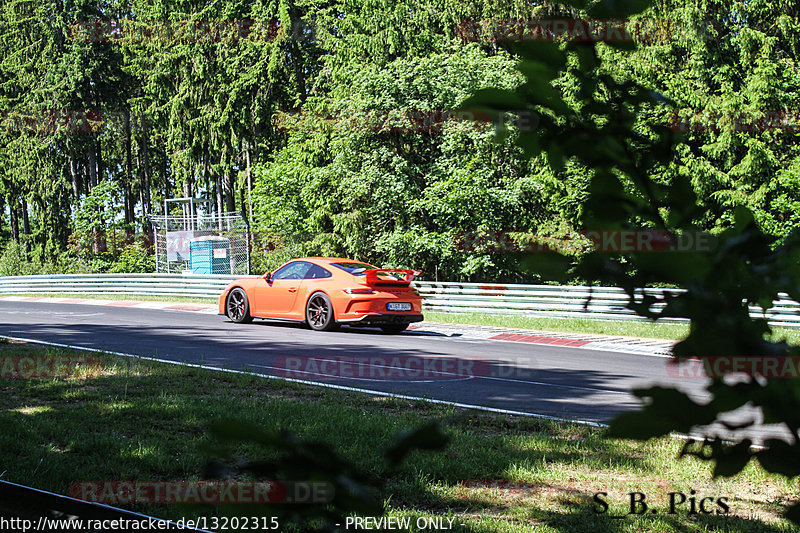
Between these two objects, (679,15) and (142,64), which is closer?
(679,15)

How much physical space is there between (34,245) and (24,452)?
50.0 m

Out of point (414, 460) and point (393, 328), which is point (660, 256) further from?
point (393, 328)

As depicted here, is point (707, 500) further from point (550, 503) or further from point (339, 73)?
point (339, 73)

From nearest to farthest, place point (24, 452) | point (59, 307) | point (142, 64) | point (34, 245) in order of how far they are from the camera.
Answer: point (24, 452), point (59, 307), point (142, 64), point (34, 245)

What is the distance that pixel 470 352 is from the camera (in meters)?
11.3

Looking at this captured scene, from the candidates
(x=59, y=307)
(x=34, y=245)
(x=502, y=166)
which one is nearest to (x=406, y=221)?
(x=502, y=166)

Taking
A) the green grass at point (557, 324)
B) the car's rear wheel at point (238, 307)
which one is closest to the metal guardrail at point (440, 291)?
the green grass at point (557, 324)

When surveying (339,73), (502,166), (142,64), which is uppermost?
(142,64)

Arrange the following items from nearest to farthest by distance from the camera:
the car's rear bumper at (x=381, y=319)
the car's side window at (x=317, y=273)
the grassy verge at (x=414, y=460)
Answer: the grassy verge at (x=414, y=460), the car's rear bumper at (x=381, y=319), the car's side window at (x=317, y=273)

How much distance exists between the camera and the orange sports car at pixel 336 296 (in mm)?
13602

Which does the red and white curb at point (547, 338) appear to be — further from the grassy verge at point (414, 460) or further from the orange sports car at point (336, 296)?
the grassy verge at point (414, 460)

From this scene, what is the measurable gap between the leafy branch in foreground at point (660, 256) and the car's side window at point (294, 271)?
13607 millimetres

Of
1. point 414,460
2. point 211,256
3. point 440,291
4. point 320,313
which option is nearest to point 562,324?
point 440,291

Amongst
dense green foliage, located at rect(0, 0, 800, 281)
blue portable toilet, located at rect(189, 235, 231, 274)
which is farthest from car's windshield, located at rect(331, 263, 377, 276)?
blue portable toilet, located at rect(189, 235, 231, 274)
